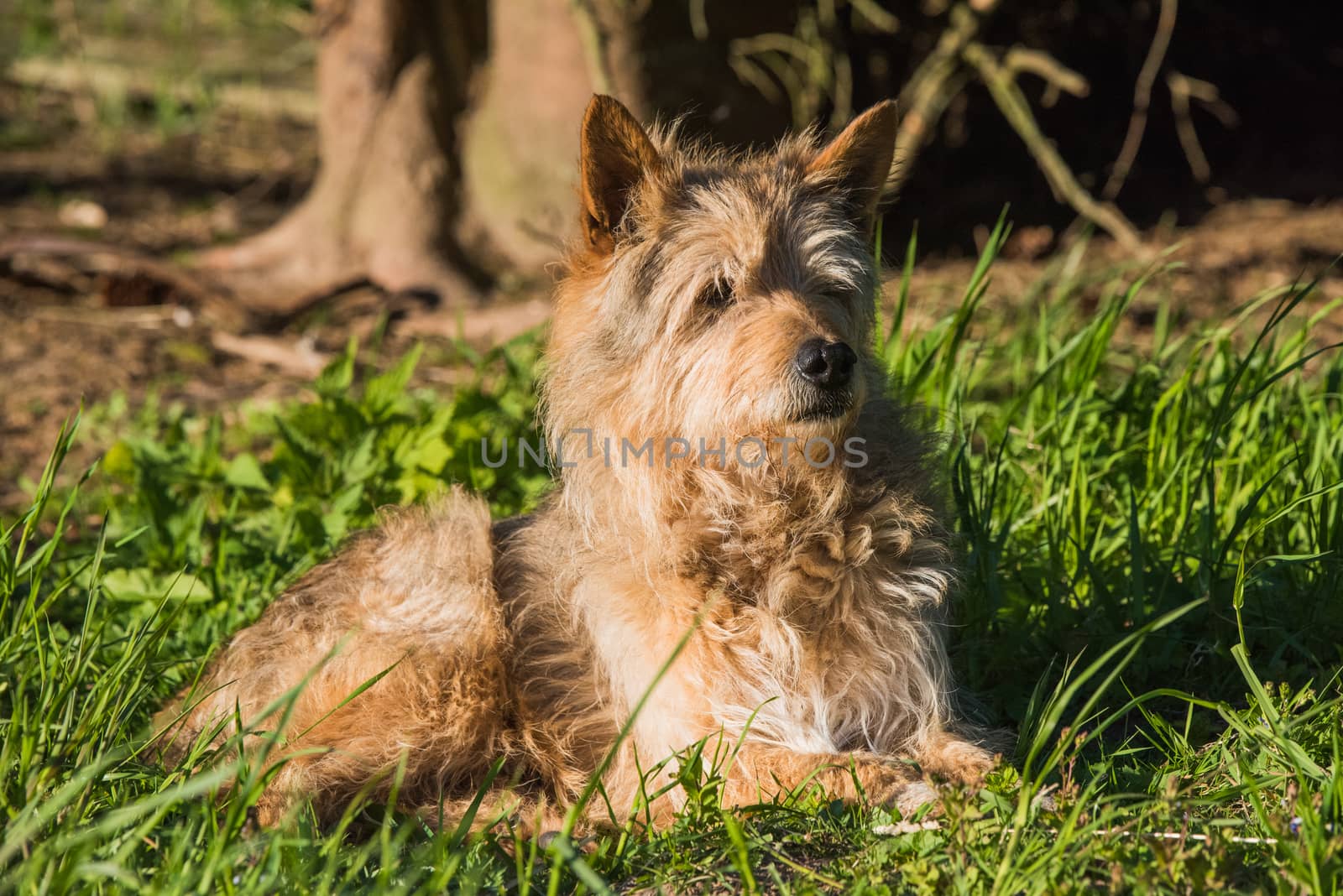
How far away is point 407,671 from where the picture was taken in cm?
339

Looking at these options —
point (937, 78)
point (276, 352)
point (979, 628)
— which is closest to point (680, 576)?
point (979, 628)

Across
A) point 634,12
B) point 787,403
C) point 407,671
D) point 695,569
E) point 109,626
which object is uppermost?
point 634,12

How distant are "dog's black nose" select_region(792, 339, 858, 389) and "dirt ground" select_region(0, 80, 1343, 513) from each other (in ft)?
8.40

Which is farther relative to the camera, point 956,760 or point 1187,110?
point 1187,110

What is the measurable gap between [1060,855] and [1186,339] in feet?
10.7

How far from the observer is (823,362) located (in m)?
3.05

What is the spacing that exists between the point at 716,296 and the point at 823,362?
468 mm

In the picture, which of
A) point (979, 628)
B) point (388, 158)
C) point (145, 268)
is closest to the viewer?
point (979, 628)

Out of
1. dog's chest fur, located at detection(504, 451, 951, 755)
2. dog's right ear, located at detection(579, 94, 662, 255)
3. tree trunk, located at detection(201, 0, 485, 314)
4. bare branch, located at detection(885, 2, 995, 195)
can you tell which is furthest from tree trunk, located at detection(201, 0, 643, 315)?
dog's chest fur, located at detection(504, 451, 951, 755)

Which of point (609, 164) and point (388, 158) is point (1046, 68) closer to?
point (388, 158)

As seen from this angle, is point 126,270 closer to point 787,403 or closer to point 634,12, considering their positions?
point 634,12

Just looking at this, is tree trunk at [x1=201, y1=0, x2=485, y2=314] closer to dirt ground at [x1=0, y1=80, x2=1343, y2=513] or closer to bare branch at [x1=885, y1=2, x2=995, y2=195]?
dirt ground at [x1=0, y1=80, x2=1343, y2=513]

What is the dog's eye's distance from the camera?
132 inches

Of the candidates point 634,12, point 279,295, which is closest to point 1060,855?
point 634,12
